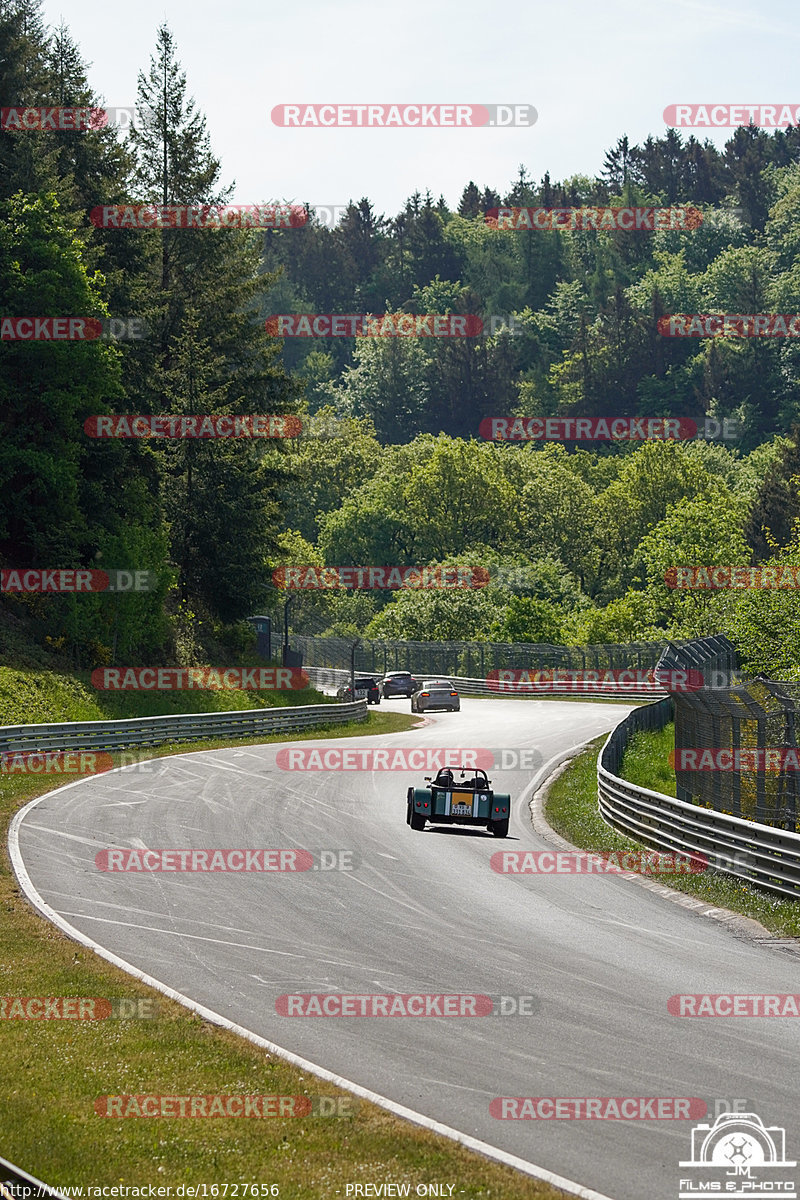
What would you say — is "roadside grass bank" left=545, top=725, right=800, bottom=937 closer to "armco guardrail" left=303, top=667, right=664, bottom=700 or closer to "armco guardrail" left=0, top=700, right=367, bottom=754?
"armco guardrail" left=0, top=700, right=367, bottom=754

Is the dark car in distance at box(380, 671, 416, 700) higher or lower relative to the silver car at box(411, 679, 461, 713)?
lower

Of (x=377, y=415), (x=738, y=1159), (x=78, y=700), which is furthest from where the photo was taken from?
(x=377, y=415)

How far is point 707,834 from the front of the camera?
18625 millimetres

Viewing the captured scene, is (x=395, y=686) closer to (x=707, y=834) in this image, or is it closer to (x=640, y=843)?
(x=640, y=843)

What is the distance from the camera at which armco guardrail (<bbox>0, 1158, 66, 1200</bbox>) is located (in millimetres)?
7359

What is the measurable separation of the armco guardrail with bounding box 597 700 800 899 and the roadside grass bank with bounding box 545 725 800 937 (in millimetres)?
203

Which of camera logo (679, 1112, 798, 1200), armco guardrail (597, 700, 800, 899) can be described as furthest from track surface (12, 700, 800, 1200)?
armco guardrail (597, 700, 800, 899)

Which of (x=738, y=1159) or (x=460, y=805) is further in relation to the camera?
(x=460, y=805)

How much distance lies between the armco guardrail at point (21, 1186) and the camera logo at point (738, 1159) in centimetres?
361

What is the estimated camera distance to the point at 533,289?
190375 millimetres

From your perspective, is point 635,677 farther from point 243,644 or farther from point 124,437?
point 124,437

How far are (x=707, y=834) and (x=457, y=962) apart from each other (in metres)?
6.89

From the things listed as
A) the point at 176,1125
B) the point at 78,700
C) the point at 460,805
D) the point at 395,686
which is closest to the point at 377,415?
the point at 395,686

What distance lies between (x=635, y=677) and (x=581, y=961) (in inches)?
2302
